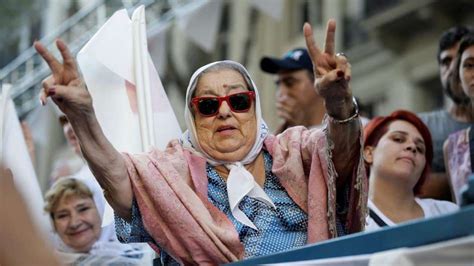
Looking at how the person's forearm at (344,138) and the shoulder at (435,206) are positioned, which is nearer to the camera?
the person's forearm at (344,138)

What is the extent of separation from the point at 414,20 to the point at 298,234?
15835 mm

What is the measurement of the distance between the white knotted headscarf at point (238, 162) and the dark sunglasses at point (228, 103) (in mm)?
58

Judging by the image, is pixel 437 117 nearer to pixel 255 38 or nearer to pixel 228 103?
pixel 228 103

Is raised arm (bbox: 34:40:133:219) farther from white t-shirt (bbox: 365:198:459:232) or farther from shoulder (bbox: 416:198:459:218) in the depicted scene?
shoulder (bbox: 416:198:459:218)

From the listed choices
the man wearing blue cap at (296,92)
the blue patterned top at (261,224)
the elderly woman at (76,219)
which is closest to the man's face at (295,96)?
the man wearing blue cap at (296,92)

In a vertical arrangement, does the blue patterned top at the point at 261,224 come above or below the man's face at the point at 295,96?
below

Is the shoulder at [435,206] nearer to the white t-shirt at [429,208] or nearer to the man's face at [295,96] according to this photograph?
the white t-shirt at [429,208]

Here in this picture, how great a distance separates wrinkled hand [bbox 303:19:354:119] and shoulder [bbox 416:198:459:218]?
1815mm

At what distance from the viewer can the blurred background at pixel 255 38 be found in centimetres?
1404

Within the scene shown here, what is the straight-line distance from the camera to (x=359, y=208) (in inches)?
217

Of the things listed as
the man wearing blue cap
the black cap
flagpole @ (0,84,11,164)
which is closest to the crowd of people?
flagpole @ (0,84,11,164)

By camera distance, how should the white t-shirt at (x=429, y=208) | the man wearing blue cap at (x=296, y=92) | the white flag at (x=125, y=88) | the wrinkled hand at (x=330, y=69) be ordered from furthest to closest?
the man wearing blue cap at (x=296, y=92) < the white t-shirt at (x=429, y=208) < the white flag at (x=125, y=88) < the wrinkled hand at (x=330, y=69)

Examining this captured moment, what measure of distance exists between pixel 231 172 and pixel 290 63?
3054 mm

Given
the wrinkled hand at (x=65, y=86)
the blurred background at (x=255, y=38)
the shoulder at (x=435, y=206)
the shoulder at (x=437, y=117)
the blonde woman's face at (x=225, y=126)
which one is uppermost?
the blurred background at (x=255, y=38)
